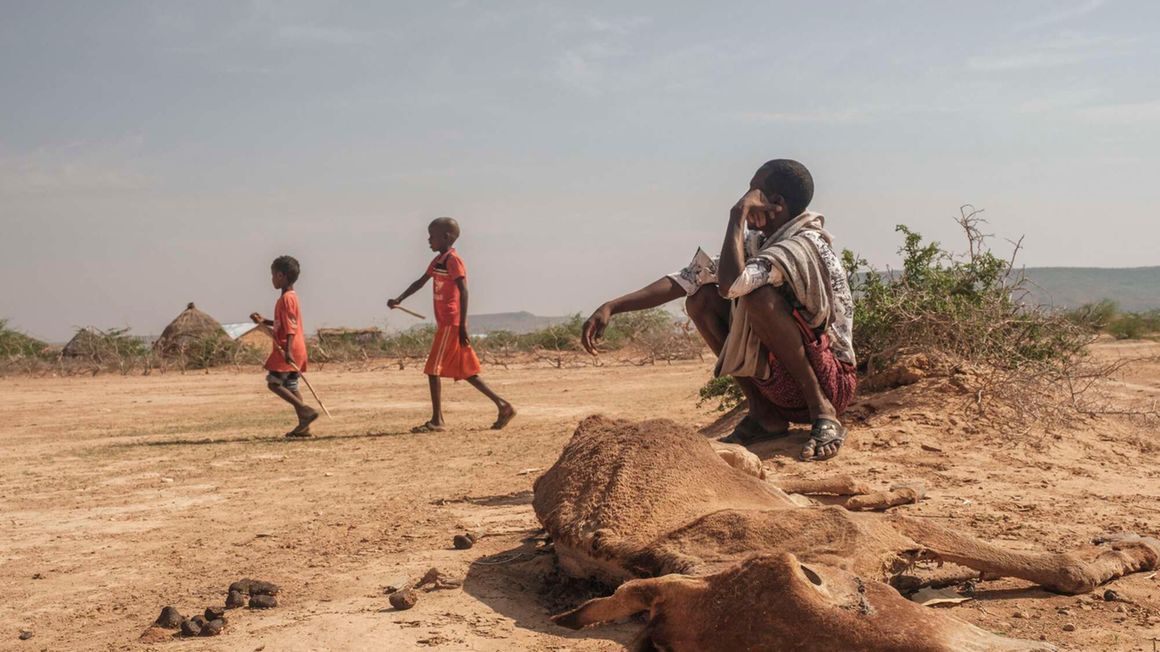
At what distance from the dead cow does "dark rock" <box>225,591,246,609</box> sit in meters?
1.03

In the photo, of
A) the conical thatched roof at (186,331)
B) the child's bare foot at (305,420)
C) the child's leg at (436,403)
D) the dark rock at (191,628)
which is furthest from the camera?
the conical thatched roof at (186,331)

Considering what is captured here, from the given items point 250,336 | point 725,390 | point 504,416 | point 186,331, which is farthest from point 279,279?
point 250,336

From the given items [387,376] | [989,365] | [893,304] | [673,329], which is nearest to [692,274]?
[893,304]

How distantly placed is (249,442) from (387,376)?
943 cm

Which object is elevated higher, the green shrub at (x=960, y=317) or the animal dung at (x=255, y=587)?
the green shrub at (x=960, y=317)

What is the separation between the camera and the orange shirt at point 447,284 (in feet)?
31.2

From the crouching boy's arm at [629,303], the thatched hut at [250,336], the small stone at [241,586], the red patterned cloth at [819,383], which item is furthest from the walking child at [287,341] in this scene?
the thatched hut at [250,336]

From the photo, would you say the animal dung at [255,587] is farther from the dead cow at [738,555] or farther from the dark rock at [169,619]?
the dead cow at [738,555]

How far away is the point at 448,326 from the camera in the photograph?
9.52 metres

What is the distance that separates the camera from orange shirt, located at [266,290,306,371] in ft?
30.8

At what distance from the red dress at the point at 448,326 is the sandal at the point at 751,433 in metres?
4.30

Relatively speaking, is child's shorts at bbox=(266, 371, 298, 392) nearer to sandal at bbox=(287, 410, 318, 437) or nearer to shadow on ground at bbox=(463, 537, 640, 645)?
sandal at bbox=(287, 410, 318, 437)

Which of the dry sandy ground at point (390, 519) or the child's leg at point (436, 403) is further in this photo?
the child's leg at point (436, 403)

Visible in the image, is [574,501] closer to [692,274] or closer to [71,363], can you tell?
[692,274]
